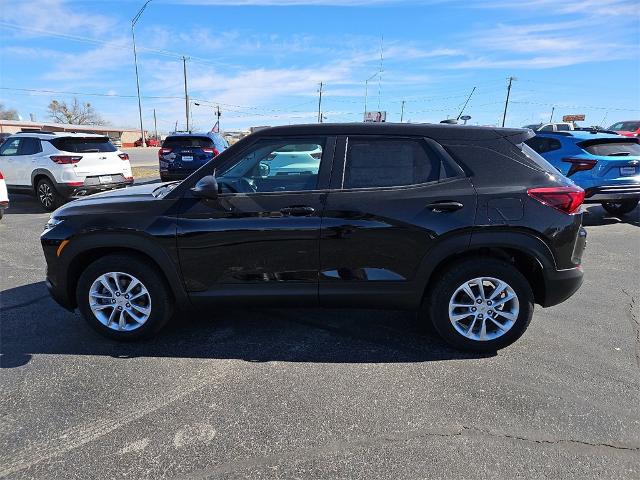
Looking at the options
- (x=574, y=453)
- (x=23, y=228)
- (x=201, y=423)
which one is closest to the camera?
(x=574, y=453)

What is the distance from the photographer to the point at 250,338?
3.77m

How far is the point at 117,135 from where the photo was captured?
Result: 90250 mm

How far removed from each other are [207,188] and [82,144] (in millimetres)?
8386

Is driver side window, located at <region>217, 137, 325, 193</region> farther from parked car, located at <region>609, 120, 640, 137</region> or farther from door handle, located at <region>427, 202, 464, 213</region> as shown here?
parked car, located at <region>609, 120, 640, 137</region>

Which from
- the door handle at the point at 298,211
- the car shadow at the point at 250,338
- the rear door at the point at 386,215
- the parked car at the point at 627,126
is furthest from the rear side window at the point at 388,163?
the parked car at the point at 627,126

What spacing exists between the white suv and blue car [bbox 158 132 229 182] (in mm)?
2058

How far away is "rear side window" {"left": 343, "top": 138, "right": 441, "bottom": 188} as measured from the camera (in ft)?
11.1

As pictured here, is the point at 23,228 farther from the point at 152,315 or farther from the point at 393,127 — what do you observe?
the point at 393,127

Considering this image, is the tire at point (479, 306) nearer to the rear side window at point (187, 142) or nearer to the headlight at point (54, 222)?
the headlight at point (54, 222)

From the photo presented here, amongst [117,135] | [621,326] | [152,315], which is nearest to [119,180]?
[152,315]

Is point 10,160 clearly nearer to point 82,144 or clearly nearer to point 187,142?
point 82,144

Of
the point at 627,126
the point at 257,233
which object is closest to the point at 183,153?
the point at 257,233

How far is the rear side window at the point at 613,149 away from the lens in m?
8.45

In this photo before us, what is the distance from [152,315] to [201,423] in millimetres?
1204
